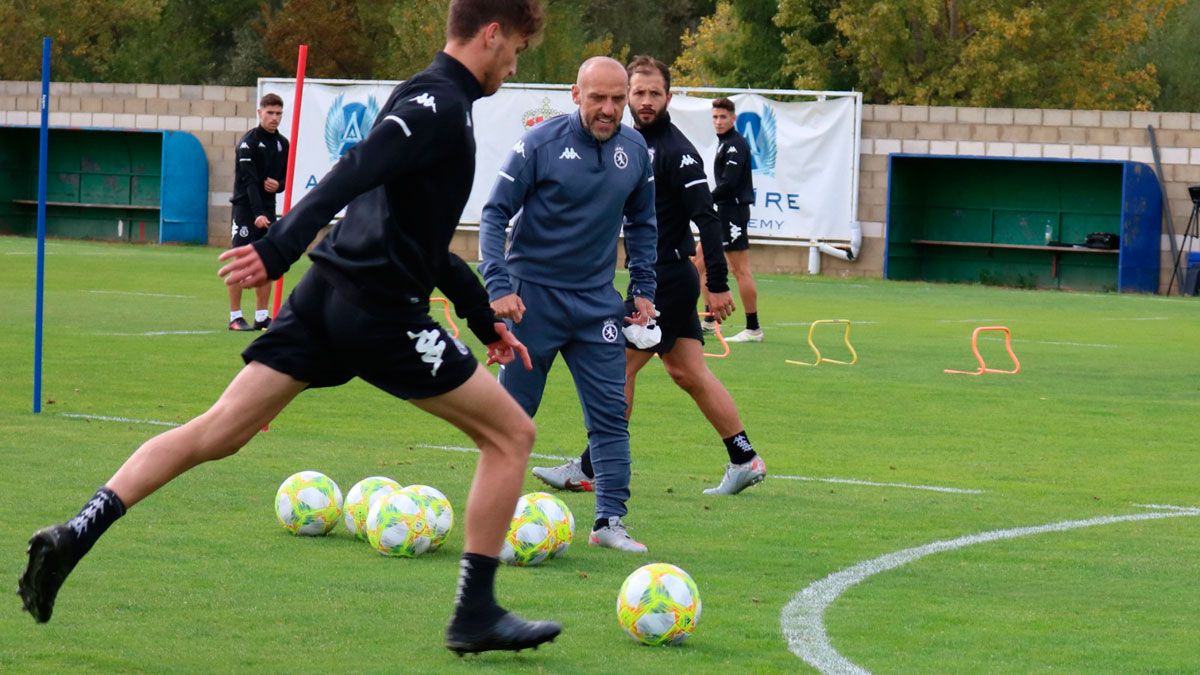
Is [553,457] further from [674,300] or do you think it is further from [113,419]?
[113,419]

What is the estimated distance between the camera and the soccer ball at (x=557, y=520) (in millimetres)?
7461

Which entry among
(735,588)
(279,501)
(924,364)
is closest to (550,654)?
(735,588)

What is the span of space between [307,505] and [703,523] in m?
1.89

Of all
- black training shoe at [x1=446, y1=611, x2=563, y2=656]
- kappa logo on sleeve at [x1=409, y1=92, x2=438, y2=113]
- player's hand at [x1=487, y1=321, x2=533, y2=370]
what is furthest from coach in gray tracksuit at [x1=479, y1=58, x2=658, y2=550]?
kappa logo on sleeve at [x1=409, y1=92, x2=438, y2=113]

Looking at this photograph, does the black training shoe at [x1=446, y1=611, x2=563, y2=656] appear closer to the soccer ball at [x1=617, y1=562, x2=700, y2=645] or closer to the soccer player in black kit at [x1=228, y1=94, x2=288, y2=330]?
the soccer ball at [x1=617, y1=562, x2=700, y2=645]

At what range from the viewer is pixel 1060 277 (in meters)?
33.1

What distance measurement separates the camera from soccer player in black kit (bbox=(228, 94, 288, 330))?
19.1 meters

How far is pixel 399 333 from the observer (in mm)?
5625

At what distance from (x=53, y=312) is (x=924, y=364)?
9.50 m

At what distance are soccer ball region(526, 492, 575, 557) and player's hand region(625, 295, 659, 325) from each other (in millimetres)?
1285

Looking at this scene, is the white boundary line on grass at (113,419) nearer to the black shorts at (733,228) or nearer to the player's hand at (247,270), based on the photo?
the player's hand at (247,270)

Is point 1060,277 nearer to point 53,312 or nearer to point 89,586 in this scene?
point 53,312

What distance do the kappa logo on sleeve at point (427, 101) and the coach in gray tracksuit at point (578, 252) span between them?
227cm

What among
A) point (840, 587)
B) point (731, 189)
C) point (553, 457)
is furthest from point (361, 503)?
point (731, 189)
